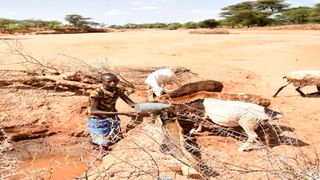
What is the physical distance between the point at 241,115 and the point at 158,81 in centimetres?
227

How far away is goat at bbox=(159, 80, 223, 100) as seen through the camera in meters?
6.05

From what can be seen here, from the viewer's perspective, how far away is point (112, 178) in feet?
12.3

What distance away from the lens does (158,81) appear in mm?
7172

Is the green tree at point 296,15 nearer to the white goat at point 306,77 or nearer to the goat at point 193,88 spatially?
the white goat at point 306,77

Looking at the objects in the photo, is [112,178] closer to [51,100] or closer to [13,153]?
[13,153]

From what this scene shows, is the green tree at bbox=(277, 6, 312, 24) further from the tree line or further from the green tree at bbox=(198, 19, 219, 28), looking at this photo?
the green tree at bbox=(198, 19, 219, 28)

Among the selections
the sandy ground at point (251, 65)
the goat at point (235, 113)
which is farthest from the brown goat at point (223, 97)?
the sandy ground at point (251, 65)

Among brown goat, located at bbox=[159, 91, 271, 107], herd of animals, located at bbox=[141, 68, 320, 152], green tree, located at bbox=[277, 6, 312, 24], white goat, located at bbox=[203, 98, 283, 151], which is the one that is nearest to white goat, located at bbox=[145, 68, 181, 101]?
herd of animals, located at bbox=[141, 68, 320, 152]

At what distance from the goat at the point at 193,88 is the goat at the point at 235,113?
473 millimetres

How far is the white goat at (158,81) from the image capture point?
22.1 feet

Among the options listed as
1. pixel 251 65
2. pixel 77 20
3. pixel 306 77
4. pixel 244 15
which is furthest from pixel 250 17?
pixel 306 77

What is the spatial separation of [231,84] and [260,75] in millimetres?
1886

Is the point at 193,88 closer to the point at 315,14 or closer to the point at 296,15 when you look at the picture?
the point at 315,14

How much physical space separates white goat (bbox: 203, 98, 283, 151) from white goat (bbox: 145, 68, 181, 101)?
134 cm
